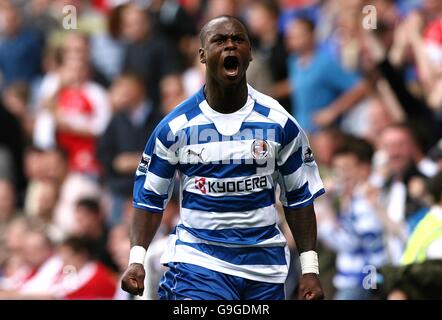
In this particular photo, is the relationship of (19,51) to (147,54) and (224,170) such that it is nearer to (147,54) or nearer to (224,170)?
(147,54)

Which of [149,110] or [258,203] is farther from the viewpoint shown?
[149,110]

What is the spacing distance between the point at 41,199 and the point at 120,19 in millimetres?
2311

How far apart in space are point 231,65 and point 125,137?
7.63m

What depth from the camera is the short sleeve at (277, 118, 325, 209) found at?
8102 mm

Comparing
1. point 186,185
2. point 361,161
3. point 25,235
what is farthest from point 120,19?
point 186,185

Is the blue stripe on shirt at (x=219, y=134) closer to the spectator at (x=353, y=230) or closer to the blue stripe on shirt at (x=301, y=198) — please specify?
the blue stripe on shirt at (x=301, y=198)

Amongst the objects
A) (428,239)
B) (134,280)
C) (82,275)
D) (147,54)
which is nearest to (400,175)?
(428,239)

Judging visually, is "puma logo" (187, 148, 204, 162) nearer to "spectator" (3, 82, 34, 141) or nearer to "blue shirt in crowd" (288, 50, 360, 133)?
"blue shirt in crowd" (288, 50, 360, 133)

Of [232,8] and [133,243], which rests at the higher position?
[232,8]

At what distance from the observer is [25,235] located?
15.2 meters

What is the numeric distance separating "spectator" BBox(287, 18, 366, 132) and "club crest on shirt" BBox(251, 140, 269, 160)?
638 cm

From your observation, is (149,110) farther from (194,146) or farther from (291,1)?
(194,146)

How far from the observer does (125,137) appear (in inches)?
610

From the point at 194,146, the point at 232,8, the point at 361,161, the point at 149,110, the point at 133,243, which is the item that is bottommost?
the point at 133,243
